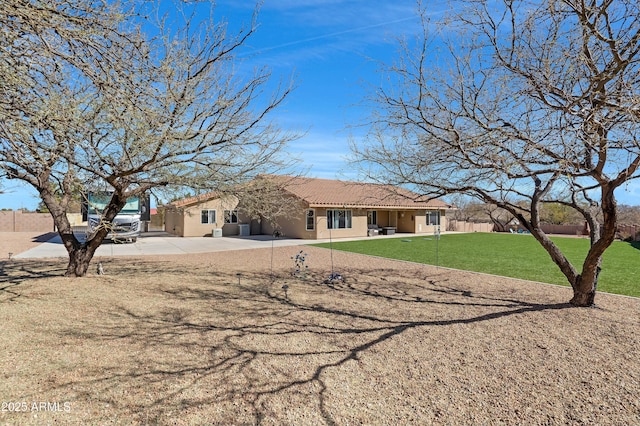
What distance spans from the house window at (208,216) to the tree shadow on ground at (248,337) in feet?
59.1

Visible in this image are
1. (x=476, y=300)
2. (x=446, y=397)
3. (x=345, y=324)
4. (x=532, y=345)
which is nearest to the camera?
(x=446, y=397)

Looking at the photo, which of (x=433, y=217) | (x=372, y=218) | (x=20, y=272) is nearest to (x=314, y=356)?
(x=20, y=272)

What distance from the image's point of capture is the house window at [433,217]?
31986 millimetres

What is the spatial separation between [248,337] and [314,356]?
44.8 inches

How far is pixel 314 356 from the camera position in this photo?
4430 millimetres

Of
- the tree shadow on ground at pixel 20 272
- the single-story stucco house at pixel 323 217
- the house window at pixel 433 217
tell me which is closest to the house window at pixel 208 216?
the single-story stucco house at pixel 323 217

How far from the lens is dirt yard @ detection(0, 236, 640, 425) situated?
3.22m

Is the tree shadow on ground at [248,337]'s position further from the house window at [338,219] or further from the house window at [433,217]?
the house window at [433,217]

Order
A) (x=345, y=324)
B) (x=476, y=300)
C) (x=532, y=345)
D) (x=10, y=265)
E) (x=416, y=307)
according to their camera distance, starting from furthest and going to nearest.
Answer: (x=10, y=265) → (x=476, y=300) → (x=416, y=307) → (x=345, y=324) → (x=532, y=345)

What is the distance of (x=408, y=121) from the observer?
7223mm

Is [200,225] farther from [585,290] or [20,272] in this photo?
[585,290]

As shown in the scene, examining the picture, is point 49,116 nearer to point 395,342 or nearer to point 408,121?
point 395,342

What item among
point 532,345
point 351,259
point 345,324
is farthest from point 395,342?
point 351,259

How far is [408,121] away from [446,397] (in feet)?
17.1
